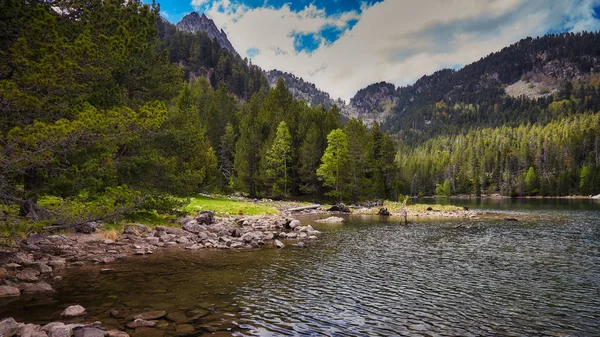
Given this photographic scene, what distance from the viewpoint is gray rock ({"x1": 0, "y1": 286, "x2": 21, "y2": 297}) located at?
11.1 m

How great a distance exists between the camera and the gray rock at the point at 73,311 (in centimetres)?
966

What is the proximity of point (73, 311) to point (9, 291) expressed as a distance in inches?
135

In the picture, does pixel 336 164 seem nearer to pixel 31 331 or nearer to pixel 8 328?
pixel 31 331

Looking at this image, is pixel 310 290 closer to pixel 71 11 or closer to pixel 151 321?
pixel 151 321

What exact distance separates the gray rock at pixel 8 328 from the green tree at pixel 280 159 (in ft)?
182

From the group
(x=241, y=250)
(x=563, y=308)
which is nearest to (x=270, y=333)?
(x=563, y=308)

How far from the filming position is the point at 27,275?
12906mm

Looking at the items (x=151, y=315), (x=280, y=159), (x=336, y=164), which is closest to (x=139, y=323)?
(x=151, y=315)

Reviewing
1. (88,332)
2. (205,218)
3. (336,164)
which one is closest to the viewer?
(88,332)

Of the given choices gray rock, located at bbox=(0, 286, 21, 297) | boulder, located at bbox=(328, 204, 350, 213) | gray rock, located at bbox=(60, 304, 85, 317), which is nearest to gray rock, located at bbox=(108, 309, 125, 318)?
gray rock, located at bbox=(60, 304, 85, 317)

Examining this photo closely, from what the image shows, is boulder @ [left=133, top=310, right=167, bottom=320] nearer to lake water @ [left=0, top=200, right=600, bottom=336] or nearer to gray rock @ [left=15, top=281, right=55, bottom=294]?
lake water @ [left=0, top=200, right=600, bottom=336]

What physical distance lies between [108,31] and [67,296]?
34.3 feet

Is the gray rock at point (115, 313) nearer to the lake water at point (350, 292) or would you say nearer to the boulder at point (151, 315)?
the lake water at point (350, 292)

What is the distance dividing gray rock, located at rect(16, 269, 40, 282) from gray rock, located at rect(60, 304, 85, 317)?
4.38 meters
